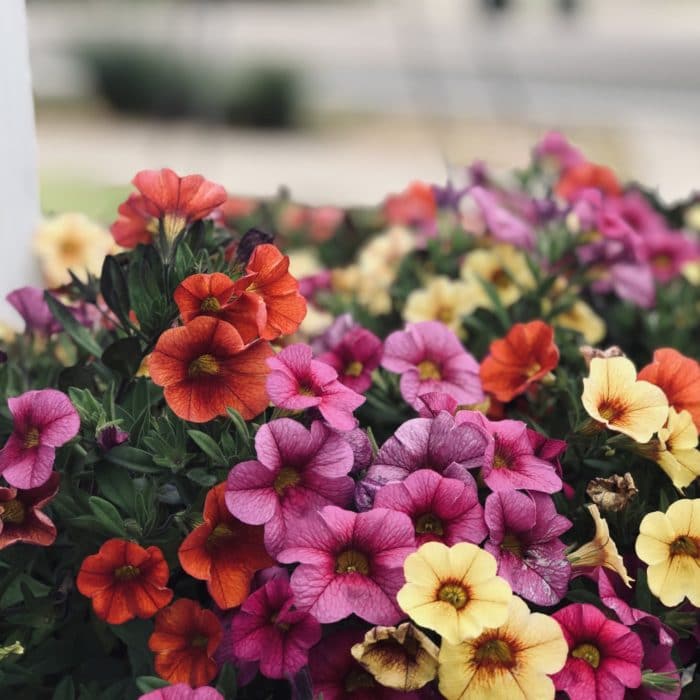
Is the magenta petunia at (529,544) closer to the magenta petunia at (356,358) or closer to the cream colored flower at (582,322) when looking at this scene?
the magenta petunia at (356,358)

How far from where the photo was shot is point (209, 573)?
0.91 metres

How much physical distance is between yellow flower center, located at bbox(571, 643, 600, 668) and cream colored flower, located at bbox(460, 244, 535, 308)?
808 mm

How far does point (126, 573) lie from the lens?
94 centimetres

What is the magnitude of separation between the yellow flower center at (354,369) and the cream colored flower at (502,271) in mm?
447

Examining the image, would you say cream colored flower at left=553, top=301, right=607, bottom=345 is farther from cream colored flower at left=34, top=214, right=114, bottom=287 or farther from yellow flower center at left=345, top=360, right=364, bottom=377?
cream colored flower at left=34, top=214, right=114, bottom=287

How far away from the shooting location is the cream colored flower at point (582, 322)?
5.20 ft

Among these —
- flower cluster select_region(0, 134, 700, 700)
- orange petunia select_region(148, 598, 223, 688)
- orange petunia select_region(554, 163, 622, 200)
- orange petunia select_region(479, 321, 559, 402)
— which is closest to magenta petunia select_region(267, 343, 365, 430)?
flower cluster select_region(0, 134, 700, 700)

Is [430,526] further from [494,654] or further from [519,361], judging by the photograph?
[519,361]

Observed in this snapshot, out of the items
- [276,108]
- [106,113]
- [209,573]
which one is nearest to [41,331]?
[209,573]

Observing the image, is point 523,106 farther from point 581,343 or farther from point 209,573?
point 209,573

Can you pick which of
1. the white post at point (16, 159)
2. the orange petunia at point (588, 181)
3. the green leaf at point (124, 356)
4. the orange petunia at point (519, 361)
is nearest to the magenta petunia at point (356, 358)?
the orange petunia at point (519, 361)

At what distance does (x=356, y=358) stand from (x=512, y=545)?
385mm

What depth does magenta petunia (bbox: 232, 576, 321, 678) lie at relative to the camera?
873 millimetres

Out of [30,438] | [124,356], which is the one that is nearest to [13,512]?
[30,438]
